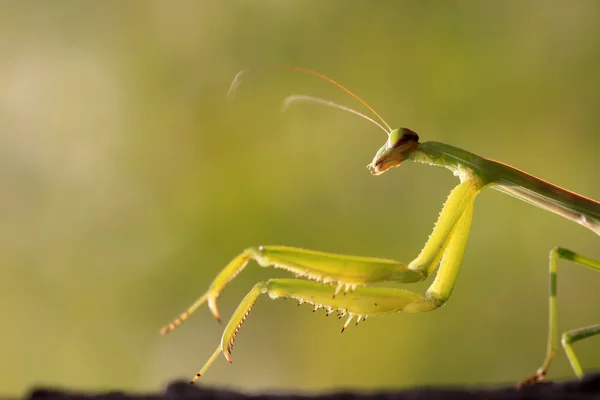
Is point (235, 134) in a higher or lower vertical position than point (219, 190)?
higher

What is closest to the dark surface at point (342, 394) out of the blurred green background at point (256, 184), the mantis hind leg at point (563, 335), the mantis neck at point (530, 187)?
the mantis hind leg at point (563, 335)

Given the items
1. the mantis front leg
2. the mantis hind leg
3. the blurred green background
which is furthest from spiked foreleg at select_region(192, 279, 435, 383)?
the blurred green background

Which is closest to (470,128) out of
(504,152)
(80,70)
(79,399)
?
(504,152)

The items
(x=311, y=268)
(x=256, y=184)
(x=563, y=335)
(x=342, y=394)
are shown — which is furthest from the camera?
(x=256, y=184)

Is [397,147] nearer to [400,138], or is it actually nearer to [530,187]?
[400,138]

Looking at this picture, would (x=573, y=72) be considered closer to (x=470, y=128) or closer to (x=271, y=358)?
(x=470, y=128)

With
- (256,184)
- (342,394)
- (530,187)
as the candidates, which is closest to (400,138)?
(530,187)

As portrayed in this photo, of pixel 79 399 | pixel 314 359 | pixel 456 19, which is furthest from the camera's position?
pixel 456 19
